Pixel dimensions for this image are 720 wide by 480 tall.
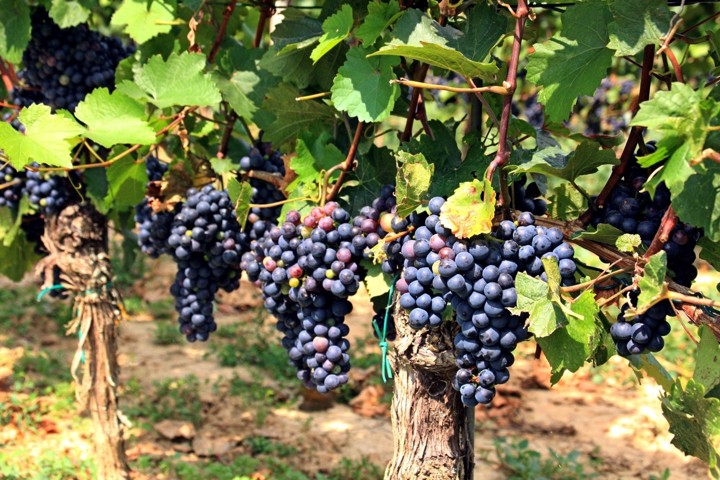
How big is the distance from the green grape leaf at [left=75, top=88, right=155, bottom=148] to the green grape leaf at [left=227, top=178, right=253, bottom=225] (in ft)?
0.87

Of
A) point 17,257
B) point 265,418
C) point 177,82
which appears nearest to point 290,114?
point 177,82

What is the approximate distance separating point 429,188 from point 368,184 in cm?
30

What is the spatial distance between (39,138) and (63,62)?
36.2 inches

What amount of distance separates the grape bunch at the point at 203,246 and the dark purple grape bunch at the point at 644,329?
1290mm

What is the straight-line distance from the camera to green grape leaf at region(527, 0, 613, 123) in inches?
66.3

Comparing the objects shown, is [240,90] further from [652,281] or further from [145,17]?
[652,281]

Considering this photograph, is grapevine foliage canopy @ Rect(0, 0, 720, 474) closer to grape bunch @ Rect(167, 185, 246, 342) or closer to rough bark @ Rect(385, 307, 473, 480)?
grape bunch @ Rect(167, 185, 246, 342)

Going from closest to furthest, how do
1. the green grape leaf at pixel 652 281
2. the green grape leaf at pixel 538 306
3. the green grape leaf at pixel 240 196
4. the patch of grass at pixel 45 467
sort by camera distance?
the green grape leaf at pixel 652 281 → the green grape leaf at pixel 538 306 → the green grape leaf at pixel 240 196 → the patch of grass at pixel 45 467

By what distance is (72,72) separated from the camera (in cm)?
288

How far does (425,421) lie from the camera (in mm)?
2090

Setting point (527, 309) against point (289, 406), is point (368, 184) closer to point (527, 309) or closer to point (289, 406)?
point (527, 309)

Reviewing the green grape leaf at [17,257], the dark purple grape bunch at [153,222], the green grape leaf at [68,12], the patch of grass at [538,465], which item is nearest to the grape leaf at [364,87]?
the dark purple grape bunch at [153,222]

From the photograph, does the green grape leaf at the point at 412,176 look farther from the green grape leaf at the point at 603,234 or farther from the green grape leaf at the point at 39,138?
the green grape leaf at the point at 39,138

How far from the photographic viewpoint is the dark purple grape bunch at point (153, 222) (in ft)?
8.79
